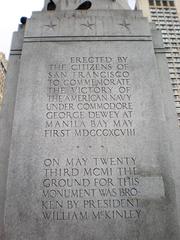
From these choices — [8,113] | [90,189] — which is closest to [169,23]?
[8,113]

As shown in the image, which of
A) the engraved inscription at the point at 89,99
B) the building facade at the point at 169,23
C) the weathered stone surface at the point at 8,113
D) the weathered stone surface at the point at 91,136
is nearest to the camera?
the weathered stone surface at the point at 91,136

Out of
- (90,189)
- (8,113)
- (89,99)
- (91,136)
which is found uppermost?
(89,99)

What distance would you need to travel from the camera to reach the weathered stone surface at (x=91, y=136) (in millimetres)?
4863

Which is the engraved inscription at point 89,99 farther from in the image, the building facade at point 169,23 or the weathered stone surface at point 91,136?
the building facade at point 169,23

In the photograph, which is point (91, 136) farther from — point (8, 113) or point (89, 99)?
point (8, 113)

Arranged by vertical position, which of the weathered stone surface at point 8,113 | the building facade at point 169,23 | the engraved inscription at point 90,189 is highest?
the building facade at point 169,23

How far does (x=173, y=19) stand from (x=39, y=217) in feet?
351

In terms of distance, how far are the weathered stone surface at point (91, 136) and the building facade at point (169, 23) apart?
85721mm

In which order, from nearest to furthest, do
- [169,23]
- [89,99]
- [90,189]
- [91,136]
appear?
[90,189]
[91,136]
[89,99]
[169,23]

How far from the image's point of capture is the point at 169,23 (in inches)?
3920

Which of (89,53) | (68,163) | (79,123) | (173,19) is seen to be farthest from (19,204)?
(173,19)

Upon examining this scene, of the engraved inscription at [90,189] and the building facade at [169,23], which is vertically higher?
the building facade at [169,23]

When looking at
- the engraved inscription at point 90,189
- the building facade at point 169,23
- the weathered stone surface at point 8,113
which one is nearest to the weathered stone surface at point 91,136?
the engraved inscription at point 90,189

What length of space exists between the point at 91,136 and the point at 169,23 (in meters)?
104
